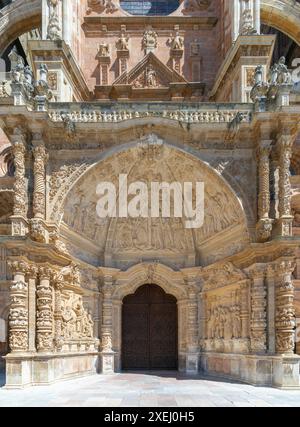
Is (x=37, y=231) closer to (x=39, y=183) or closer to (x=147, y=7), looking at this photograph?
(x=39, y=183)

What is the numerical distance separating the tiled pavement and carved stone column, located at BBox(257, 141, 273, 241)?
3.44 meters

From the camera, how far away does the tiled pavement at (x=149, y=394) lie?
9625 mm

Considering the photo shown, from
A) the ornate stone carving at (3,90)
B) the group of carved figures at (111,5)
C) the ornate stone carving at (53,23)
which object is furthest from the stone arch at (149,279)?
the group of carved figures at (111,5)

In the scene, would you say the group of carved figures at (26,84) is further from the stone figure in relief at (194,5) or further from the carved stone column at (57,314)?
the stone figure in relief at (194,5)

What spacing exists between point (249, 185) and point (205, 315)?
3.94 meters

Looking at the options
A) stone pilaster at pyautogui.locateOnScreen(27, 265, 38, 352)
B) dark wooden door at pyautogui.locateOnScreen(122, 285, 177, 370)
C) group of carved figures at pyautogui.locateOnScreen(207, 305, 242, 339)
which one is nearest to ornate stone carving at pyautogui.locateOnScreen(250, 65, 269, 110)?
group of carved figures at pyautogui.locateOnScreen(207, 305, 242, 339)

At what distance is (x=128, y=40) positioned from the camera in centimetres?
1872

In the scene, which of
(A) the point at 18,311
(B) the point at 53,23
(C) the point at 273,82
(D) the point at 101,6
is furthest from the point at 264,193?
(D) the point at 101,6

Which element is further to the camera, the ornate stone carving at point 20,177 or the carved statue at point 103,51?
the carved statue at point 103,51

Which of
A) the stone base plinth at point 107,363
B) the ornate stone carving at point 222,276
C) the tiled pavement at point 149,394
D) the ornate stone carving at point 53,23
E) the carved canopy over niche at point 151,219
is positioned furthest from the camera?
the ornate stone carving at point 53,23

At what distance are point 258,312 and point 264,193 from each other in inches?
107

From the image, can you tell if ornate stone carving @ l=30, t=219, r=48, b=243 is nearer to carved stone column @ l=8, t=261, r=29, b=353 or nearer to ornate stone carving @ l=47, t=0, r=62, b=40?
carved stone column @ l=8, t=261, r=29, b=353

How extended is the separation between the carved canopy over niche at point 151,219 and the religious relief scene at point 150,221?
38mm

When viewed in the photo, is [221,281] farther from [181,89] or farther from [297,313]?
[181,89]
